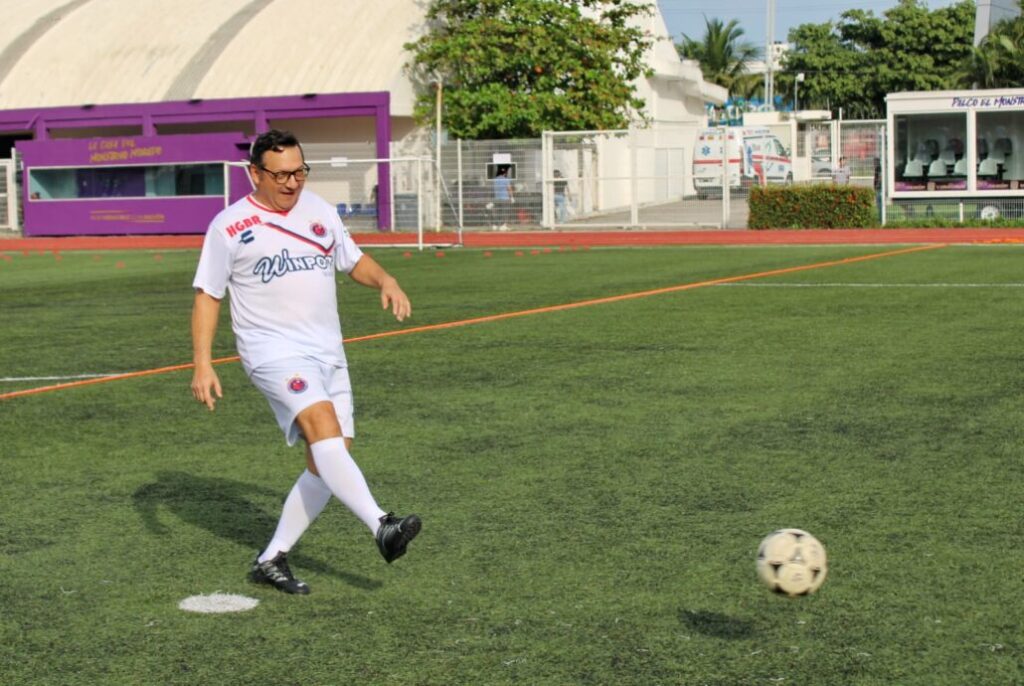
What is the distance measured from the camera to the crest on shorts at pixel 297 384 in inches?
210

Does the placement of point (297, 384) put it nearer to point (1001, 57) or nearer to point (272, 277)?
point (272, 277)

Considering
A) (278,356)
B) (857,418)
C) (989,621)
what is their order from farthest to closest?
1. (857,418)
2. (278,356)
3. (989,621)

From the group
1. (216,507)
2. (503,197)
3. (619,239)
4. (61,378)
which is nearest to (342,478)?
(216,507)

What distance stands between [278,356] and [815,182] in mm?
28242

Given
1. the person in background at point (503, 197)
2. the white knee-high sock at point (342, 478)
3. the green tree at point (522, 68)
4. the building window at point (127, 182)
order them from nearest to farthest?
1. the white knee-high sock at point (342, 478)
2. the person in background at point (503, 197)
3. the building window at point (127, 182)
4. the green tree at point (522, 68)

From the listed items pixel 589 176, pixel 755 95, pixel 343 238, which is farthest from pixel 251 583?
pixel 755 95

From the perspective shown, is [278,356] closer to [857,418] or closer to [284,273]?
[284,273]

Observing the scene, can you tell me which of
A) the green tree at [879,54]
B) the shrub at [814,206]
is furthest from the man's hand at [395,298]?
the green tree at [879,54]

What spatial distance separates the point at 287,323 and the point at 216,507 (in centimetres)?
171

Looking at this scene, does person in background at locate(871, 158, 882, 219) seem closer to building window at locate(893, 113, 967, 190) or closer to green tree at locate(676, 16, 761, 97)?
building window at locate(893, 113, 967, 190)

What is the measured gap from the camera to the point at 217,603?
17.4 feet

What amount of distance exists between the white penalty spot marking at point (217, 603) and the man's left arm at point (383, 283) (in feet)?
3.86

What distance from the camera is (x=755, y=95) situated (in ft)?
324

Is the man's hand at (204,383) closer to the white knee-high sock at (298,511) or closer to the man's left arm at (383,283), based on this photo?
the white knee-high sock at (298,511)
